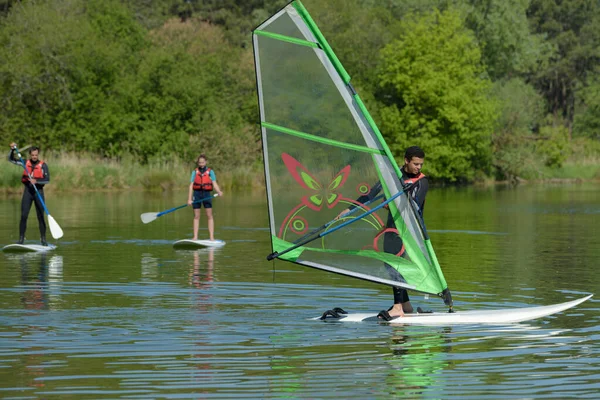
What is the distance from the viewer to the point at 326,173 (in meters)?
11.0

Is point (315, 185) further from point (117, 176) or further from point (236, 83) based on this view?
point (236, 83)

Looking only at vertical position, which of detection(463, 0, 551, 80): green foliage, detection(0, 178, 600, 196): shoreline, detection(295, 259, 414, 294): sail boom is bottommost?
detection(295, 259, 414, 294): sail boom

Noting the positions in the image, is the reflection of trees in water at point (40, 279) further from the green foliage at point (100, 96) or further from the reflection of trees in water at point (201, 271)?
the green foliage at point (100, 96)

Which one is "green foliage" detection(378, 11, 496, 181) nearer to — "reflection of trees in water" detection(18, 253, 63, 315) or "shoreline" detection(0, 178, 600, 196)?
"shoreline" detection(0, 178, 600, 196)

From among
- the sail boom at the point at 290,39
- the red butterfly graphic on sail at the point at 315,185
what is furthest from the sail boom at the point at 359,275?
the sail boom at the point at 290,39

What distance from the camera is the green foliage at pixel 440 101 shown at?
6291 cm

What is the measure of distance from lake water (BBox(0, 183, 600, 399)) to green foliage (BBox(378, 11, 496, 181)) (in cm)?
4140

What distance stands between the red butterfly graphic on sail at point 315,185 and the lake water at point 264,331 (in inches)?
48.2

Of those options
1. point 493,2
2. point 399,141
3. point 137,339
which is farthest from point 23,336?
point 493,2

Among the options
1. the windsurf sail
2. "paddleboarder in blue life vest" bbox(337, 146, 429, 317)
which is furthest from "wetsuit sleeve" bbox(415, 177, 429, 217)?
the windsurf sail

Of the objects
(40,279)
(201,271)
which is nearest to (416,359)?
(40,279)

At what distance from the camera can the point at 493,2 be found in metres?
70.1

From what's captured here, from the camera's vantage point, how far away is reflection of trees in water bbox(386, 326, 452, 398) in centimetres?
820

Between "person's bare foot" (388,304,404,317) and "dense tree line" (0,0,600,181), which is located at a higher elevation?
"dense tree line" (0,0,600,181)
